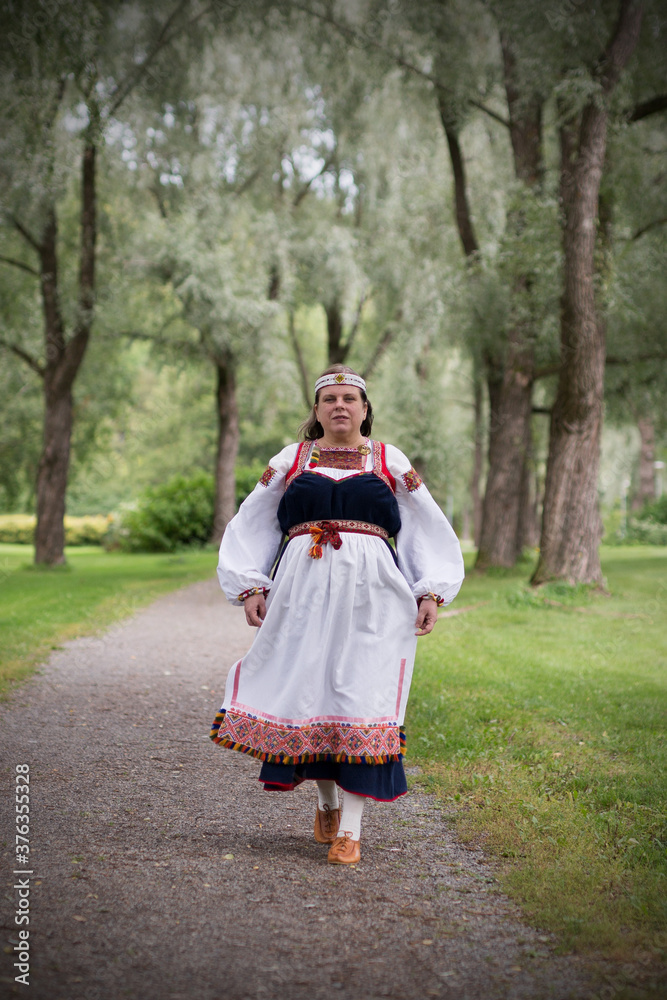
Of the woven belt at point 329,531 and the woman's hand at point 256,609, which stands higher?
the woven belt at point 329,531

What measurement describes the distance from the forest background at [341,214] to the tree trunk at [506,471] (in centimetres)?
4

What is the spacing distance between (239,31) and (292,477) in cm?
1299

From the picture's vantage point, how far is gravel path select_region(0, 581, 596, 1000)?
8.46ft

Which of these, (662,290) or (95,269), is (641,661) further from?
(95,269)

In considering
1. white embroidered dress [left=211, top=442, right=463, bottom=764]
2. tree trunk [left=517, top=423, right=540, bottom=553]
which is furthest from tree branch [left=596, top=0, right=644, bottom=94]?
white embroidered dress [left=211, top=442, right=463, bottom=764]

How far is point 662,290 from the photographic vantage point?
50.4ft

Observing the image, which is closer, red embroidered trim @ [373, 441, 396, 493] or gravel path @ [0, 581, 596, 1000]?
gravel path @ [0, 581, 596, 1000]

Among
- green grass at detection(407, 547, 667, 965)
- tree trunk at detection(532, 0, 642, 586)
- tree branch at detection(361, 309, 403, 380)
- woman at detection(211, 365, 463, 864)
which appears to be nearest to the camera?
green grass at detection(407, 547, 667, 965)

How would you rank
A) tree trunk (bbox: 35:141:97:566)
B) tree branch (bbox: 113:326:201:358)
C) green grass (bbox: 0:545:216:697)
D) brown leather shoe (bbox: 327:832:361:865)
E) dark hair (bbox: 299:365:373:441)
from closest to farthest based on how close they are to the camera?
1. brown leather shoe (bbox: 327:832:361:865)
2. dark hair (bbox: 299:365:373:441)
3. green grass (bbox: 0:545:216:697)
4. tree trunk (bbox: 35:141:97:566)
5. tree branch (bbox: 113:326:201:358)

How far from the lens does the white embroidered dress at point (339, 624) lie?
3664 millimetres

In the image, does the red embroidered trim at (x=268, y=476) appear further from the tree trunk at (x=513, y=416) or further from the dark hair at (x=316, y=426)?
the tree trunk at (x=513, y=416)

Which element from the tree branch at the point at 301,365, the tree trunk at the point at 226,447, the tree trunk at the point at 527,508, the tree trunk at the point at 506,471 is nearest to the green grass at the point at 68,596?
the tree trunk at the point at 226,447

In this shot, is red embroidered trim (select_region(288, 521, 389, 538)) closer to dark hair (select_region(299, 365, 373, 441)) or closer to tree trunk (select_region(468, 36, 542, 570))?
dark hair (select_region(299, 365, 373, 441))

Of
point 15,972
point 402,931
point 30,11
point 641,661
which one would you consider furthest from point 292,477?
point 30,11
